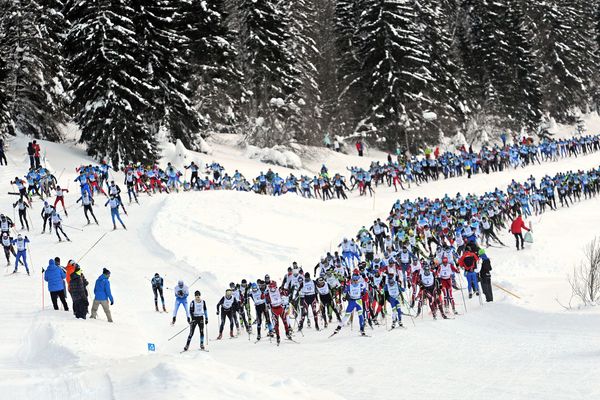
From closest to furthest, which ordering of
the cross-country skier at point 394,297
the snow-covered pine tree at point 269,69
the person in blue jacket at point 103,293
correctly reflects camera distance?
the cross-country skier at point 394,297, the person in blue jacket at point 103,293, the snow-covered pine tree at point 269,69

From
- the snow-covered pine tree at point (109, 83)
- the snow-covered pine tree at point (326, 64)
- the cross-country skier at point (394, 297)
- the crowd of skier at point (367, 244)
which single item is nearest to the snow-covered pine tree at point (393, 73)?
the snow-covered pine tree at point (326, 64)

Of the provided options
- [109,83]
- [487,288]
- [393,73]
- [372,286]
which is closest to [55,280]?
[372,286]

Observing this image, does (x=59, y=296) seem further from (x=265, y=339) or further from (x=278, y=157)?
(x=278, y=157)

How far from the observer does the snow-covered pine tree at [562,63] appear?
216 feet

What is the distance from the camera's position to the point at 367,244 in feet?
78.8

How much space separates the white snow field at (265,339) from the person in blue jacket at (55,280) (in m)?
0.52

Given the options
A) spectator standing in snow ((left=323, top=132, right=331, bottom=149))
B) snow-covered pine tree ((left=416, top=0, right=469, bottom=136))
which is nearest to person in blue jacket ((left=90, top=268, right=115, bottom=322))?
spectator standing in snow ((left=323, top=132, right=331, bottom=149))

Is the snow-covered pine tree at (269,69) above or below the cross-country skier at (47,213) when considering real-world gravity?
above

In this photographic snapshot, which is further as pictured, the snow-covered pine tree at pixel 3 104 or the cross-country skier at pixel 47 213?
the snow-covered pine tree at pixel 3 104

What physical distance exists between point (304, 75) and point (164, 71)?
1485 centimetres

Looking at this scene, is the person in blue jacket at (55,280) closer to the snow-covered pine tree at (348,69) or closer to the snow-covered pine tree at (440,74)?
the snow-covered pine tree at (348,69)

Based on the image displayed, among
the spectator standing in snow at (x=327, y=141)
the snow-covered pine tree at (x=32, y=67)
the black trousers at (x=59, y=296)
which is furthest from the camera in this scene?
the spectator standing in snow at (x=327, y=141)

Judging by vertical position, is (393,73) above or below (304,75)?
below

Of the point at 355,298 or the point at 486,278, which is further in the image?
the point at 486,278
